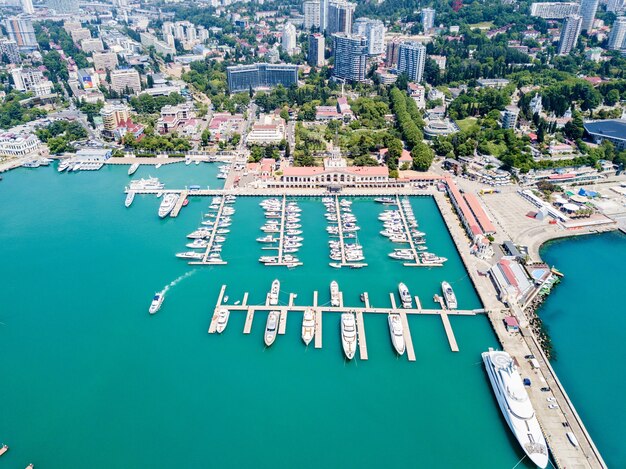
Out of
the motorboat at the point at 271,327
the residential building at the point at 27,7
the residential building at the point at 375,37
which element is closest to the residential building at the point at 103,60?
the residential building at the point at 375,37

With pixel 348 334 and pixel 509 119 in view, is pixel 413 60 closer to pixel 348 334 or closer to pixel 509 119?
pixel 509 119

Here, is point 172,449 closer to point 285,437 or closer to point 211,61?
point 285,437

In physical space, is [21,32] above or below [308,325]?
above

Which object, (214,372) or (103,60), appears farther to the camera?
(103,60)

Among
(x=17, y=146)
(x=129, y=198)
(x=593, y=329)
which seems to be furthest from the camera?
(x=17, y=146)

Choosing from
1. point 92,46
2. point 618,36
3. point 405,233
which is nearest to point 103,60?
point 92,46

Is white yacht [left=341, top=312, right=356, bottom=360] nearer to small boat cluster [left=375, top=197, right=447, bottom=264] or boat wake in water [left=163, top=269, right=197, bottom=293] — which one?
small boat cluster [left=375, top=197, right=447, bottom=264]
